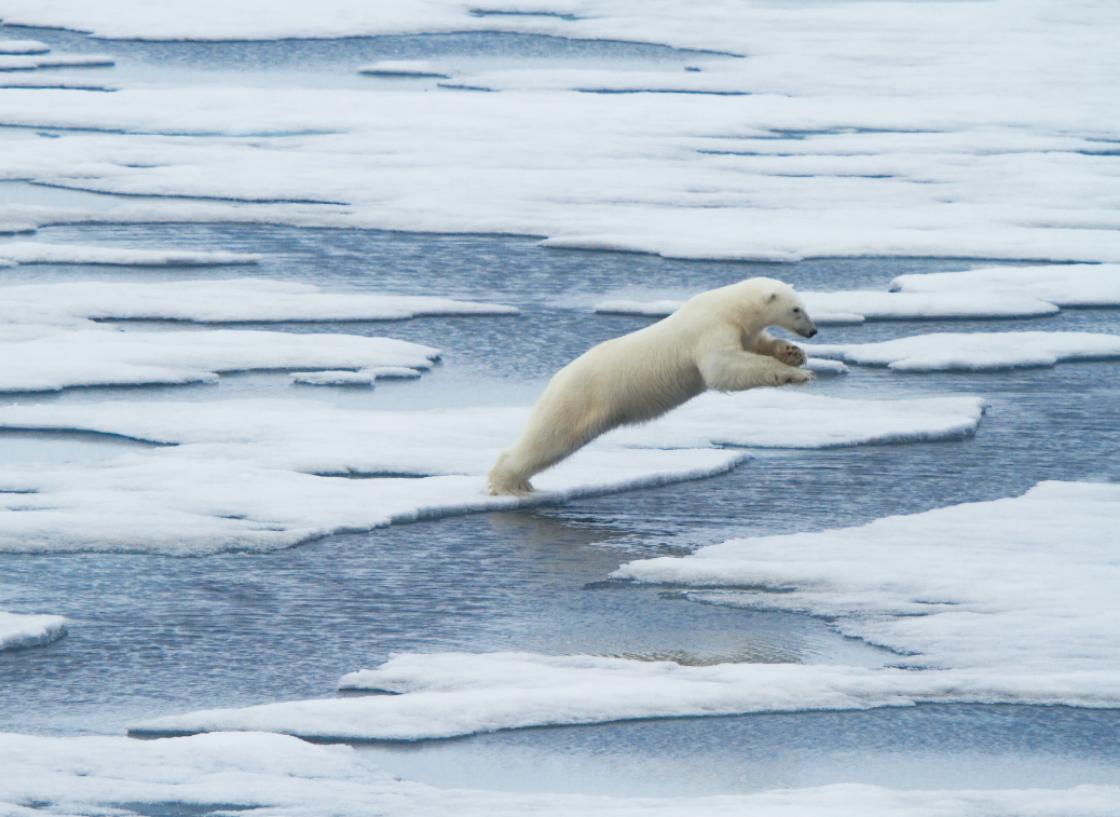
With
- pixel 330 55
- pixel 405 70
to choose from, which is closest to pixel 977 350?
pixel 405 70

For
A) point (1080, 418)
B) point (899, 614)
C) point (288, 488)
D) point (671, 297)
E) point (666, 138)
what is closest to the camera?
point (899, 614)

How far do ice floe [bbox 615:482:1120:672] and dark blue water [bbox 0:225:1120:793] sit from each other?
0.13 m

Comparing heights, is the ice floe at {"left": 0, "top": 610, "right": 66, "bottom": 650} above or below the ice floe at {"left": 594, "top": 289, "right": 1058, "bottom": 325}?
below

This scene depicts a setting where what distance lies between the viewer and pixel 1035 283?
10.2m

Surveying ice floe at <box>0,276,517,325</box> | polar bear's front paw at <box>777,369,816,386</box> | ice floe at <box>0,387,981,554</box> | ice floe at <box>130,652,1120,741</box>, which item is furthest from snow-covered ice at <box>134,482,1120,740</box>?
ice floe at <box>0,276,517,325</box>

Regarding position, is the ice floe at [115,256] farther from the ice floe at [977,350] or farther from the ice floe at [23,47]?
the ice floe at [23,47]

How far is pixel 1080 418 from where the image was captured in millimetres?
7719

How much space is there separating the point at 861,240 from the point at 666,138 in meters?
4.06

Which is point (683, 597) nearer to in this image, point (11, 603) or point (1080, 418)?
point (11, 603)

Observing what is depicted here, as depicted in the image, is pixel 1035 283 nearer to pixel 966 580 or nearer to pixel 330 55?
pixel 966 580

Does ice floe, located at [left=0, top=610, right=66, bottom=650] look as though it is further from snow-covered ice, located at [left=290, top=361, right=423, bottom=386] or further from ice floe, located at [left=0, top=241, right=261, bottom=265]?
ice floe, located at [left=0, top=241, right=261, bottom=265]

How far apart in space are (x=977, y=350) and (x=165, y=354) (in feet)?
10.8

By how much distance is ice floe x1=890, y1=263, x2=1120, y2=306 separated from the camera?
9.92 meters

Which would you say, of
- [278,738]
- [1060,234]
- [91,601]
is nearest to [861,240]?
[1060,234]
